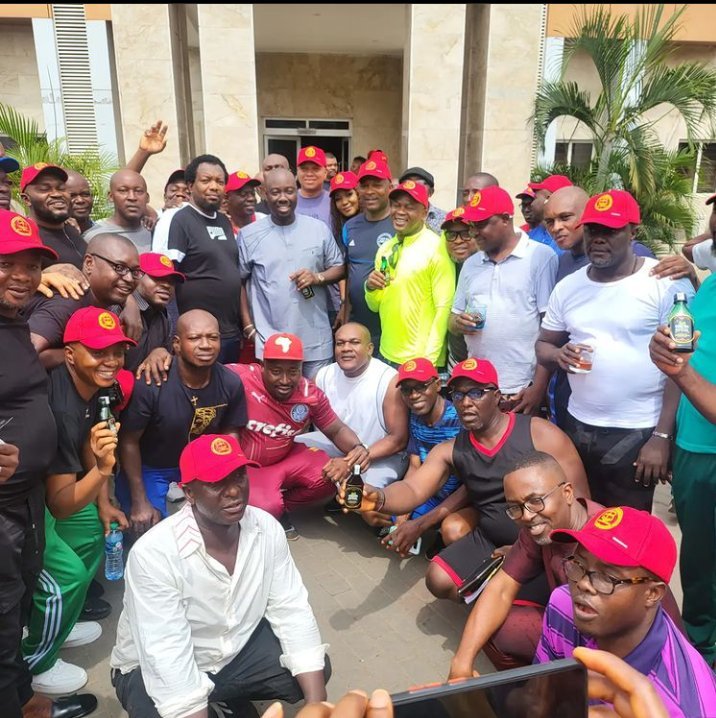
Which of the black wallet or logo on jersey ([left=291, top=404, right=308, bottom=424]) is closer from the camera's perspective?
the black wallet

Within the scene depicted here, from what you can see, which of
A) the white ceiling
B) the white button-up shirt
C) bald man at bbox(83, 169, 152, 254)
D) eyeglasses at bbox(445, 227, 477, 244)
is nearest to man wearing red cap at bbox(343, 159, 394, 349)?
eyeglasses at bbox(445, 227, 477, 244)

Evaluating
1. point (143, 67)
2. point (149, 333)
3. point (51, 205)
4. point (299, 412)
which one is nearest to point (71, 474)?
point (149, 333)

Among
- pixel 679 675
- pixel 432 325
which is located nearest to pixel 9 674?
pixel 679 675

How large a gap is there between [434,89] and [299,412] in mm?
7706

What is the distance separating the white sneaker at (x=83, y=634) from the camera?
3.41 m

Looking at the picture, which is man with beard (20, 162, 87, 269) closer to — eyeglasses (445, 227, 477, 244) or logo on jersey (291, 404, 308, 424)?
logo on jersey (291, 404, 308, 424)

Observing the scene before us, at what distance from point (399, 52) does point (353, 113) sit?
5.80ft

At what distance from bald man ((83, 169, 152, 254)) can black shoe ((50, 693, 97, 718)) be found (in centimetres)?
313

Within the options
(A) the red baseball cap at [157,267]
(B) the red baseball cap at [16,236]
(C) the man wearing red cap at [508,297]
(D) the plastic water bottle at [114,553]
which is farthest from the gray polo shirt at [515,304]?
(B) the red baseball cap at [16,236]

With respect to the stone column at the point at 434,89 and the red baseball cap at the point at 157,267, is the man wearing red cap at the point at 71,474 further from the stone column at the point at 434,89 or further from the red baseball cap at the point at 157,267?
the stone column at the point at 434,89

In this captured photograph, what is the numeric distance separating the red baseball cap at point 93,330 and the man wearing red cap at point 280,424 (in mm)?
1250

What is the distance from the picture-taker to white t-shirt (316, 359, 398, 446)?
179 inches

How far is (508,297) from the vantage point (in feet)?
13.5

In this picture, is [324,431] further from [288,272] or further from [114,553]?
[114,553]
